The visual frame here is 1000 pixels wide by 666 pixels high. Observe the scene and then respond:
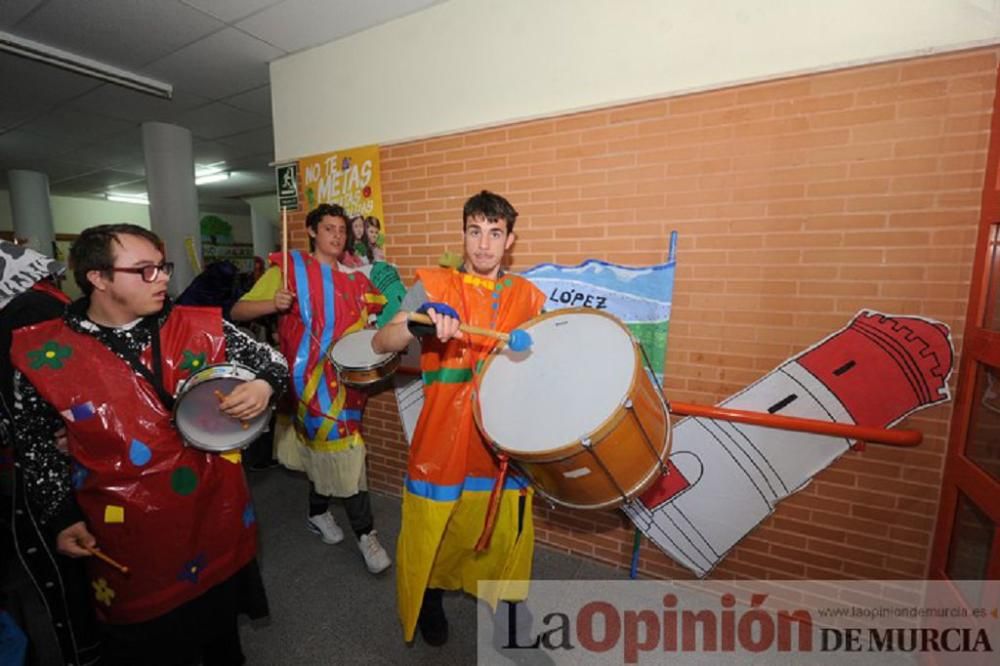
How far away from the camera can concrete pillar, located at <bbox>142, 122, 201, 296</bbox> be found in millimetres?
4555

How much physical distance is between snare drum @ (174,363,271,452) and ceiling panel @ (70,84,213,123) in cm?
381

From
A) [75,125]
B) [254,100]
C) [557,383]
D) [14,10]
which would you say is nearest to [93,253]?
[557,383]

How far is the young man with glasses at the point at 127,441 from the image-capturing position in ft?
4.04

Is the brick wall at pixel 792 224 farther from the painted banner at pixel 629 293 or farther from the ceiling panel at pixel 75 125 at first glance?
the ceiling panel at pixel 75 125

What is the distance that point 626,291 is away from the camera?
212 centimetres

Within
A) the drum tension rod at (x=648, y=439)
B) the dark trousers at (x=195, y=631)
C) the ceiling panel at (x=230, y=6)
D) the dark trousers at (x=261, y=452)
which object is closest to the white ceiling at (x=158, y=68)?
the ceiling panel at (x=230, y=6)

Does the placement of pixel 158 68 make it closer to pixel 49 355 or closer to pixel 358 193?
pixel 358 193

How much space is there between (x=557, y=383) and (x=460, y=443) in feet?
1.45

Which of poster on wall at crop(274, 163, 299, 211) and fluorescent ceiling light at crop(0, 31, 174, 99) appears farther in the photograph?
poster on wall at crop(274, 163, 299, 211)

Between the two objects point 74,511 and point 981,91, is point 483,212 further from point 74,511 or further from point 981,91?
point 981,91

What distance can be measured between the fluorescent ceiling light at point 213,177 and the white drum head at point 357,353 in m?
6.31

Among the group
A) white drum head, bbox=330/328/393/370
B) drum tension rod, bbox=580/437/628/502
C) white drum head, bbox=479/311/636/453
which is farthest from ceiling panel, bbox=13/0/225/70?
drum tension rod, bbox=580/437/628/502

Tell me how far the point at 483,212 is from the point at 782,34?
1416 millimetres

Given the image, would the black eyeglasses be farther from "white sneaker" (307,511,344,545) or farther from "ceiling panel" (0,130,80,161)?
"ceiling panel" (0,130,80,161)
